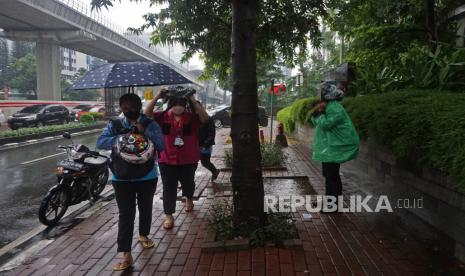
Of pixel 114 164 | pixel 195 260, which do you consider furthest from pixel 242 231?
pixel 114 164

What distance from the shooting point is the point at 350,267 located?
3.65m

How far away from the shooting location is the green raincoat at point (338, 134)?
5059mm

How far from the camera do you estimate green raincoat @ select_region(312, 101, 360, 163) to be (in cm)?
506

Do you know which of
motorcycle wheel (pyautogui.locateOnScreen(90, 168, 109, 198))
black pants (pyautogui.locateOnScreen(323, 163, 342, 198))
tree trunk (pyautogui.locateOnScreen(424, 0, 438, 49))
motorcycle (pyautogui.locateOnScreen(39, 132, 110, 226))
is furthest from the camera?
tree trunk (pyautogui.locateOnScreen(424, 0, 438, 49))

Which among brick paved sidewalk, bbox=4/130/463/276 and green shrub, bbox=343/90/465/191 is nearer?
green shrub, bbox=343/90/465/191

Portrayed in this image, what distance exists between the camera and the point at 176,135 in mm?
4996

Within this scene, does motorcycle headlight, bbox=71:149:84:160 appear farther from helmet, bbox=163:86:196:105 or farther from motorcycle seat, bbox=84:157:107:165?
helmet, bbox=163:86:196:105

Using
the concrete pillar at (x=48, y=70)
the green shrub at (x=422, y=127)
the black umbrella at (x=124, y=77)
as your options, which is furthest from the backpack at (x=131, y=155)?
the concrete pillar at (x=48, y=70)

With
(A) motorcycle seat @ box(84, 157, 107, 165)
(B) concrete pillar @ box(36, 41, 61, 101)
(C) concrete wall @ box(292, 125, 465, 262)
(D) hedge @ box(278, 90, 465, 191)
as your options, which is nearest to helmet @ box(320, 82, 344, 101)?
(D) hedge @ box(278, 90, 465, 191)

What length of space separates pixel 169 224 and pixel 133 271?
4.08 ft

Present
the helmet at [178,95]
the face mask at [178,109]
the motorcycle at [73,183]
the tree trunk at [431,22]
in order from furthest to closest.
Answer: the tree trunk at [431,22] → the motorcycle at [73,183] → the face mask at [178,109] → the helmet at [178,95]

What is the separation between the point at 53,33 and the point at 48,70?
4827mm

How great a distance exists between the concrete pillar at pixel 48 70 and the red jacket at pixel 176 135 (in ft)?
108

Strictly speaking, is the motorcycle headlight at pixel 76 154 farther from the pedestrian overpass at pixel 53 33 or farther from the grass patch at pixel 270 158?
the pedestrian overpass at pixel 53 33
